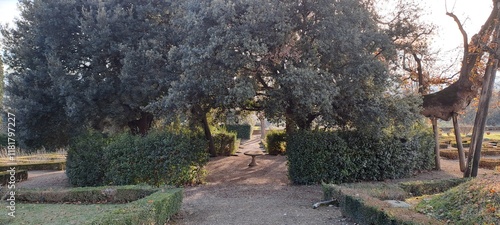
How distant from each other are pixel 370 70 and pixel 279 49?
2.53m

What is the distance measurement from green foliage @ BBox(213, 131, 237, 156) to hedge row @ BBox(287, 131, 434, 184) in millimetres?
9520

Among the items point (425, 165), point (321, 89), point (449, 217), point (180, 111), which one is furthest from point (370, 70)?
point (425, 165)

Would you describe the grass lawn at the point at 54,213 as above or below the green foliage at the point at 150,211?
below

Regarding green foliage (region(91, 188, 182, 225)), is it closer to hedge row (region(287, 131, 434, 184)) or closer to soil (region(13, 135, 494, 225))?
soil (region(13, 135, 494, 225))

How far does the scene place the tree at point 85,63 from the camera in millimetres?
11773

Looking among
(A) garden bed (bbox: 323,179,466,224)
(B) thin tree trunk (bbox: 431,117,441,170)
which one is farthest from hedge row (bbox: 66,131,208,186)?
(B) thin tree trunk (bbox: 431,117,441,170)

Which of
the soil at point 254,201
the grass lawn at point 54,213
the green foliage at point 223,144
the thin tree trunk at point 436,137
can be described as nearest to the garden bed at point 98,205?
the grass lawn at point 54,213

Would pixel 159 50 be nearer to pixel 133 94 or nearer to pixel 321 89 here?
pixel 133 94

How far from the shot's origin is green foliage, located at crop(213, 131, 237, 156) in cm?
2048

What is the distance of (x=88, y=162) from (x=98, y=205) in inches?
173

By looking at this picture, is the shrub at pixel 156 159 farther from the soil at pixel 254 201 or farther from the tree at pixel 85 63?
the tree at pixel 85 63

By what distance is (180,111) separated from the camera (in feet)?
34.7

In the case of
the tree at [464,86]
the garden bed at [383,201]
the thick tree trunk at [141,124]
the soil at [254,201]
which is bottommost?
the soil at [254,201]

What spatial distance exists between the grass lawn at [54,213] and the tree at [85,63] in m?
3.94
